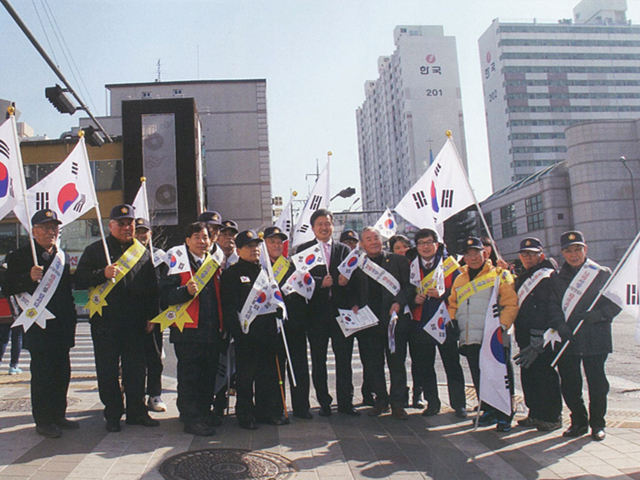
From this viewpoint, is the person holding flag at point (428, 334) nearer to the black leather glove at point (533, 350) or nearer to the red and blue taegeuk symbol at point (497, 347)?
the red and blue taegeuk symbol at point (497, 347)

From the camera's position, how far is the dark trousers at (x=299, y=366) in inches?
239

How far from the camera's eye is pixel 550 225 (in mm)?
60375

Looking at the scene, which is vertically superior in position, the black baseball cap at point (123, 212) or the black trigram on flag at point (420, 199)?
the black trigram on flag at point (420, 199)

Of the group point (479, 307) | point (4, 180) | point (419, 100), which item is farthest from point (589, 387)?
point (419, 100)

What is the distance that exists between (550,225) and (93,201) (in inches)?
2383

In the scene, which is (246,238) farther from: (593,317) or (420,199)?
(593,317)

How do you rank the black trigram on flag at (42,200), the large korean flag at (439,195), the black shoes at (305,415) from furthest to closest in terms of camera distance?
the large korean flag at (439,195), the black shoes at (305,415), the black trigram on flag at (42,200)

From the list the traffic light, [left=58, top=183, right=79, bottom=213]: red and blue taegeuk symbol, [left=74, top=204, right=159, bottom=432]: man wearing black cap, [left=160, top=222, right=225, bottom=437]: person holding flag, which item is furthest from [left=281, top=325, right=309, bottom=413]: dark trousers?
the traffic light

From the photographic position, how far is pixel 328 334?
20.9ft

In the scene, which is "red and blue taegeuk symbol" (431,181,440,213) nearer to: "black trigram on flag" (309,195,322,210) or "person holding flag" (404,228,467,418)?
"person holding flag" (404,228,467,418)

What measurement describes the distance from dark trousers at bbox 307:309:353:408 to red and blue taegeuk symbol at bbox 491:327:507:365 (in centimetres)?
152

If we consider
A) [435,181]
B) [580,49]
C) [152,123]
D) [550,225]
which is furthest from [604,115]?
[435,181]

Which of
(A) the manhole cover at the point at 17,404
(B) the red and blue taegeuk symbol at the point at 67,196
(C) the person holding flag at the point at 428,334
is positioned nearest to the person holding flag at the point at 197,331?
(B) the red and blue taegeuk symbol at the point at 67,196

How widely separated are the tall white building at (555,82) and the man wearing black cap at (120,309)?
363 feet
